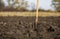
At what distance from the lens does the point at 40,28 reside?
953 centimetres

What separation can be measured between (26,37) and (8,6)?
15.7 m

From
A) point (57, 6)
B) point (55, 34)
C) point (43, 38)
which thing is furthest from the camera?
point (57, 6)

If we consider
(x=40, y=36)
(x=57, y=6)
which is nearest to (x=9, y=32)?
(x=40, y=36)

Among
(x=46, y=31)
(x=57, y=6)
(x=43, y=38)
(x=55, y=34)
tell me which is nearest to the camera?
(x=43, y=38)

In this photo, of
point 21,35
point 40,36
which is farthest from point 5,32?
point 40,36

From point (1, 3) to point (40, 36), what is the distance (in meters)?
15.7

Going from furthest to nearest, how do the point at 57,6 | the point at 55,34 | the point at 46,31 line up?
the point at 57,6 < the point at 46,31 < the point at 55,34

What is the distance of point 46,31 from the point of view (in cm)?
916

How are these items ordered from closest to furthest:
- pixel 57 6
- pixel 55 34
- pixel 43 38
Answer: pixel 43 38
pixel 55 34
pixel 57 6

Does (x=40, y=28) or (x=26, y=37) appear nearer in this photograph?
(x=26, y=37)

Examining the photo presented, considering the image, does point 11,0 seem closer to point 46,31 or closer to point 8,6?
point 8,6

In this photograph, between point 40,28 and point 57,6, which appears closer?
point 40,28

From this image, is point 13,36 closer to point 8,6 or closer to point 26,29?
point 26,29

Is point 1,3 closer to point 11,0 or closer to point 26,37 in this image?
point 11,0
